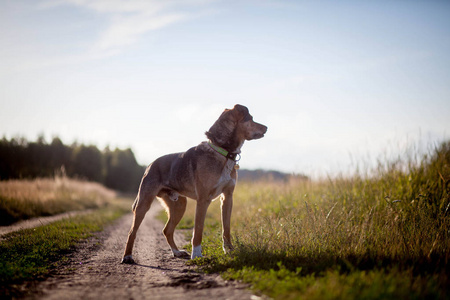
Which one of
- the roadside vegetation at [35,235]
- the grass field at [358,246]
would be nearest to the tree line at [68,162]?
the roadside vegetation at [35,235]

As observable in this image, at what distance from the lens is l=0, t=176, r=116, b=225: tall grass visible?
10.4m

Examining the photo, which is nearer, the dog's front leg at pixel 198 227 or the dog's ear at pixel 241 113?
the dog's front leg at pixel 198 227

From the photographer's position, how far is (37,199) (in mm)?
12406

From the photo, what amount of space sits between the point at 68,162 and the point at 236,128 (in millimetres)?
38413

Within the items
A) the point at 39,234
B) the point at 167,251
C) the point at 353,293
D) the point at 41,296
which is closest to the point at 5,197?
the point at 39,234

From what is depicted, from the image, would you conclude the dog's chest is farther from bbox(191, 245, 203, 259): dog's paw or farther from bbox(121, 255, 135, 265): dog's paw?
bbox(121, 255, 135, 265): dog's paw

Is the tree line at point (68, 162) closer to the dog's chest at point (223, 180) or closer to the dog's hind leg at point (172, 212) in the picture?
the dog's hind leg at point (172, 212)

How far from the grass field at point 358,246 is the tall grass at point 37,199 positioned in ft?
25.7

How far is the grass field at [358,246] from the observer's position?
9.88 feet

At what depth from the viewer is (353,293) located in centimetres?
271

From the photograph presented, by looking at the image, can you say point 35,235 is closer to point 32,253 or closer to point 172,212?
point 32,253

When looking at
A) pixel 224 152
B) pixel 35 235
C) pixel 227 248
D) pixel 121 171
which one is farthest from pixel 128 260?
pixel 121 171

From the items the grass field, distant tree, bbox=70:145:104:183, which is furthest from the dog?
distant tree, bbox=70:145:104:183

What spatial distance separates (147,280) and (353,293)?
262 centimetres
